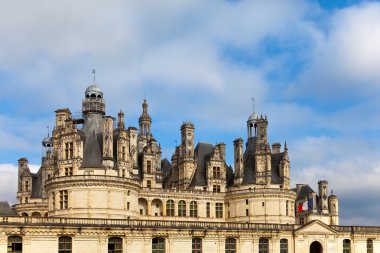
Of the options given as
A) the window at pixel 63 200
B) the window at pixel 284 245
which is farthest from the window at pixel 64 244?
the window at pixel 284 245

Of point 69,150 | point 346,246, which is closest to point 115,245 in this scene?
point 69,150

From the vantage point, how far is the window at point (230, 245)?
60422mm

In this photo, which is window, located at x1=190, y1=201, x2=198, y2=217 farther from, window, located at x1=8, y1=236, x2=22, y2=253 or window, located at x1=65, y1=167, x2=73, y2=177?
window, located at x1=8, y1=236, x2=22, y2=253

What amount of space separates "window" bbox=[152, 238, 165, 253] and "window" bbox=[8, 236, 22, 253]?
40.2 feet

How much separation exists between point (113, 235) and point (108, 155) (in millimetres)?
9749

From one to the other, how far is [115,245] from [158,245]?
432 cm

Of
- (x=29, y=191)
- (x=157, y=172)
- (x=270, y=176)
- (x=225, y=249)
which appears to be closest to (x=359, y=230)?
(x=270, y=176)

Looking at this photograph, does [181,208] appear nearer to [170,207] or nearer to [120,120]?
[170,207]

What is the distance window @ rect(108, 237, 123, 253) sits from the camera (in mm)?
54000

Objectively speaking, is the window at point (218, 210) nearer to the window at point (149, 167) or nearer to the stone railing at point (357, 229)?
the window at point (149, 167)

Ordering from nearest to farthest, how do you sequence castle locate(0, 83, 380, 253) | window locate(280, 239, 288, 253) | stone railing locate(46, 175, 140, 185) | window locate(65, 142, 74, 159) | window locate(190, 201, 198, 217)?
castle locate(0, 83, 380, 253), stone railing locate(46, 175, 140, 185), window locate(65, 142, 74, 159), window locate(280, 239, 288, 253), window locate(190, 201, 198, 217)

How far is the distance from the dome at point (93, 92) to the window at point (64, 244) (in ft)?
Result: 62.6

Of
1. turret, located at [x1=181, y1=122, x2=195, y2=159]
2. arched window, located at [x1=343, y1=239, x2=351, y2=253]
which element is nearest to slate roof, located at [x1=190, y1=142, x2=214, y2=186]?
turret, located at [x1=181, y1=122, x2=195, y2=159]

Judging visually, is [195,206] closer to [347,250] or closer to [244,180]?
[244,180]
